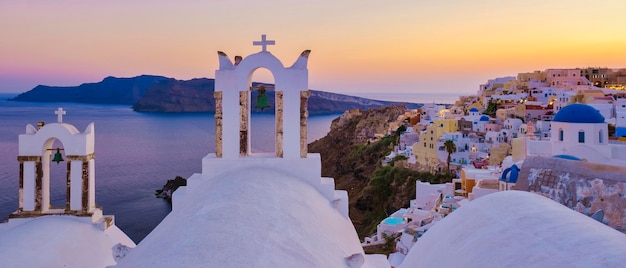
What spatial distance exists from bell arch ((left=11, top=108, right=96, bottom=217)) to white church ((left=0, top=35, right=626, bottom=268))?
1cm

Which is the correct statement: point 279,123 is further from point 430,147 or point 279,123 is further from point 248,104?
point 430,147

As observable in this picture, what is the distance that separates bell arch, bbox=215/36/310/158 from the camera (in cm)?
641

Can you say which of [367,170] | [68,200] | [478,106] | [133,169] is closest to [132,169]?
[133,169]

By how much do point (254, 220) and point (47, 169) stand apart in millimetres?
4439

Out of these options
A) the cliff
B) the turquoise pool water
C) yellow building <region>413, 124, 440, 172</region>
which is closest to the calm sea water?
the cliff

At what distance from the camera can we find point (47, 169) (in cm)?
675

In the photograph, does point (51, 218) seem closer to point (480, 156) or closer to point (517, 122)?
point (480, 156)

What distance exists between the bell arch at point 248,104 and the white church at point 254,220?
0.01 m

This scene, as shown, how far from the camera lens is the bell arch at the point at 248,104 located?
21.0ft

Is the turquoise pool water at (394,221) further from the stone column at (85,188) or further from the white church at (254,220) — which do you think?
the stone column at (85,188)

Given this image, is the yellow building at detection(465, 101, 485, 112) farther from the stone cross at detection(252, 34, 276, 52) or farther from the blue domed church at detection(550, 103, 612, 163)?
the stone cross at detection(252, 34, 276, 52)

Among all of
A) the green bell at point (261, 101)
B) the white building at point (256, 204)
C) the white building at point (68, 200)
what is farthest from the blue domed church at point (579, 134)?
the white building at point (68, 200)

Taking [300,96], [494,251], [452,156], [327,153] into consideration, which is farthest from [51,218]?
[327,153]

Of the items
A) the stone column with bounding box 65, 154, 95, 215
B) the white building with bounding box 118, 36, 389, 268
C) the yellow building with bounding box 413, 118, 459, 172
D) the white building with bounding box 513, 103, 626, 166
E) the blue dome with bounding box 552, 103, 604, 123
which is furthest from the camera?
the yellow building with bounding box 413, 118, 459, 172
